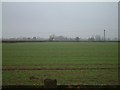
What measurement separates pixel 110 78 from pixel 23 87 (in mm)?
6255

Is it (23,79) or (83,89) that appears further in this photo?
(23,79)

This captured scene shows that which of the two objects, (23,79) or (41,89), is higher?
(41,89)

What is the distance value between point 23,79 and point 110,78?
3.21 meters

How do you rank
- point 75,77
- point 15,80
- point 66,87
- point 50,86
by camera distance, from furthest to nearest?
point 75,77 < point 15,80 < point 66,87 < point 50,86

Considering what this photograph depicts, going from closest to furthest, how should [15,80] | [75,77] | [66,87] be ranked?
[66,87]
[15,80]
[75,77]

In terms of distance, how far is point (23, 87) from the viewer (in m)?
3.82

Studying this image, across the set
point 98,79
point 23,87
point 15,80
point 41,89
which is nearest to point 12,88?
point 23,87

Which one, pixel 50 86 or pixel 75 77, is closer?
pixel 50 86

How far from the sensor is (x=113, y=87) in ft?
12.4

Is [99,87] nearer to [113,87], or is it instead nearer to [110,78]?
[113,87]

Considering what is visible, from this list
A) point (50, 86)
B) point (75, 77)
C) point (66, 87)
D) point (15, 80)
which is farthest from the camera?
point (75, 77)

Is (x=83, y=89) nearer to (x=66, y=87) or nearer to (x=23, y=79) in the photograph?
(x=66, y=87)

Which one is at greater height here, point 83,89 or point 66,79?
point 83,89

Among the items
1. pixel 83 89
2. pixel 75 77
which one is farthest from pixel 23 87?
pixel 75 77
